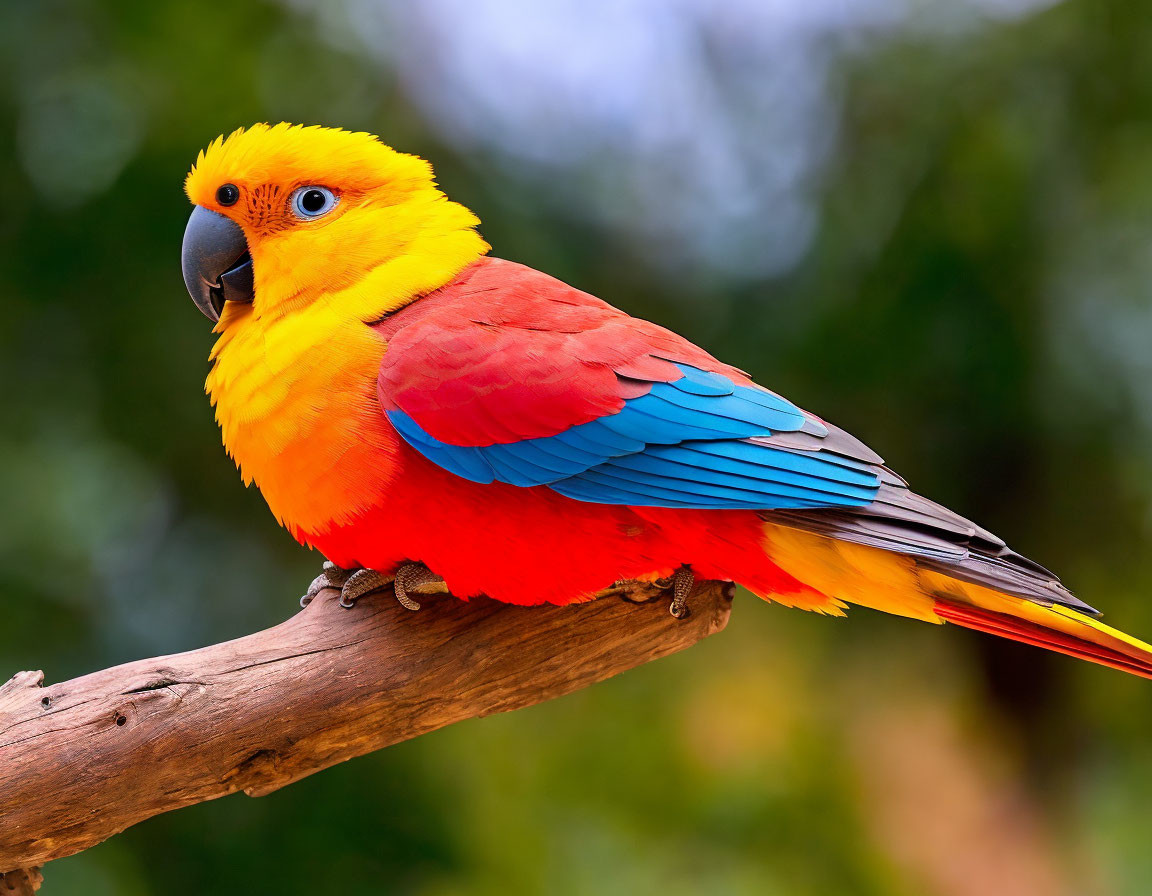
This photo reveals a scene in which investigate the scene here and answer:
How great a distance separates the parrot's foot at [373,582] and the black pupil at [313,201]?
2.38 ft

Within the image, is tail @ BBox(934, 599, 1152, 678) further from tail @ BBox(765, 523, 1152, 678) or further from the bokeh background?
the bokeh background

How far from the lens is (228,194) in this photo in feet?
6.79

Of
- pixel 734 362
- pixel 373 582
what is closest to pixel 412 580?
pixel 373 582

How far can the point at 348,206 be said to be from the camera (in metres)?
2.08

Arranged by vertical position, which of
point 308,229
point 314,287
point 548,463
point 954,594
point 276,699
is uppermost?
point 308,229

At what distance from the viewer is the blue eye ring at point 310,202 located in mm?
2057

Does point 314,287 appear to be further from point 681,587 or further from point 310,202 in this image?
point 681,587

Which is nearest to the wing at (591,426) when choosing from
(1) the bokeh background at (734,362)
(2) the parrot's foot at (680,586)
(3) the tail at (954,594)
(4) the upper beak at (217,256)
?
(3) the tail at (954,594)

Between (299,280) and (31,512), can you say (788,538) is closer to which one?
(299,280)

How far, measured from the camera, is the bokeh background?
3357mm

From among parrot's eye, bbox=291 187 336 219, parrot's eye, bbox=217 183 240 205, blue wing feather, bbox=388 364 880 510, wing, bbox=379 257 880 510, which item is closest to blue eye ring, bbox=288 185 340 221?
parrot's eye, bbox=291 187 336 219

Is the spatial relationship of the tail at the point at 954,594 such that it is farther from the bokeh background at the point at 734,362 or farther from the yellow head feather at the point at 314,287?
the bokeh background at the point at 734,362

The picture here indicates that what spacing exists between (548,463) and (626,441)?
14 cm

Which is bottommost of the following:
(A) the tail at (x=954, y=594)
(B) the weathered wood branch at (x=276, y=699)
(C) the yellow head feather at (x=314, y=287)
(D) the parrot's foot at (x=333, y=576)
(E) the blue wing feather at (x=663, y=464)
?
(B) the weathered wood branch at (x=276, y=699)
